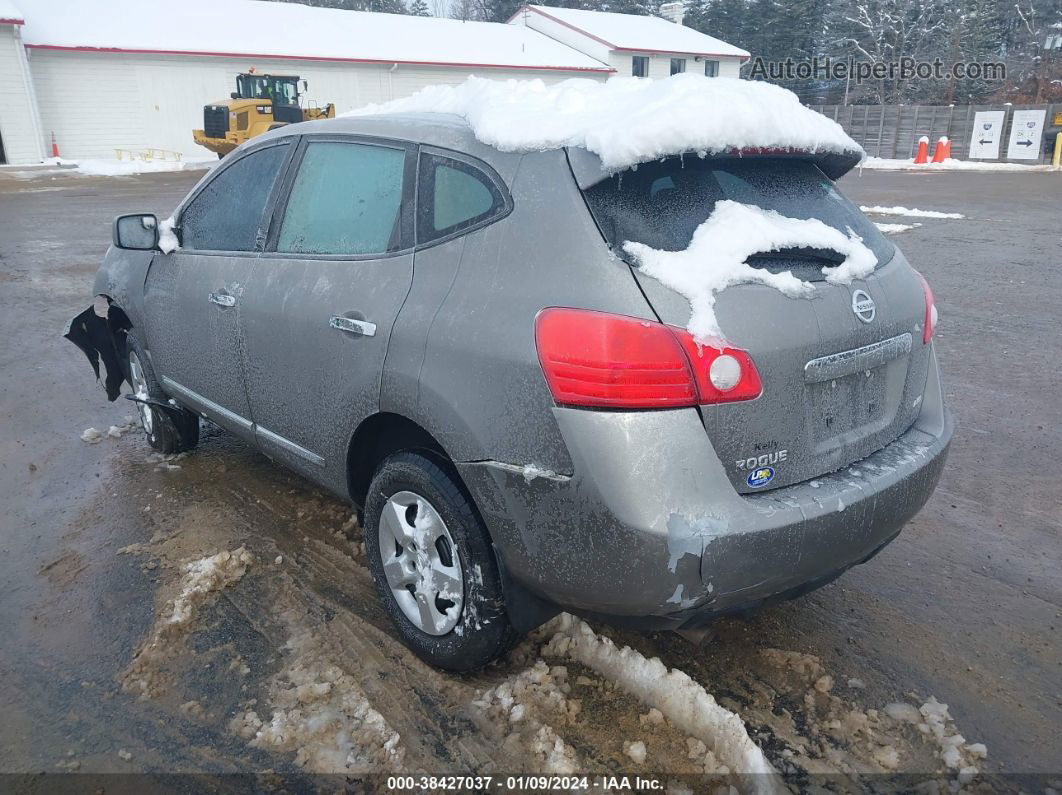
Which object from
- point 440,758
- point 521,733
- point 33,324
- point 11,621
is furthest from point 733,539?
point 33,324

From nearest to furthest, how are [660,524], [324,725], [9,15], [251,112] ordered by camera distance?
[660,524]
[324,725]
[251,112]
[9,15]

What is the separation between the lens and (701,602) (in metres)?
2.15

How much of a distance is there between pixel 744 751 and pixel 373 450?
1.59 metres

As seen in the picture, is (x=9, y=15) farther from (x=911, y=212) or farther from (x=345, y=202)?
(x=345, y=202)

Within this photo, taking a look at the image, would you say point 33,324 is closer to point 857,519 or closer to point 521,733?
point 521,733

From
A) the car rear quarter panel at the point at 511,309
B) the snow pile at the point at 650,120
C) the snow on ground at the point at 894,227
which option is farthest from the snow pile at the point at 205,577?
the snow on ground at the point at 894,227

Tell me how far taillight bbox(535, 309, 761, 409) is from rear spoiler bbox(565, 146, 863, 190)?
0.43 m

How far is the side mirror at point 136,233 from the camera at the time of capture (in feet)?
13.2

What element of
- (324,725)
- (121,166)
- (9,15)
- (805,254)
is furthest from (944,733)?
(9,15)

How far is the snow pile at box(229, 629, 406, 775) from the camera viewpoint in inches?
93.8

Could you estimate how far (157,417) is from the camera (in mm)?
4586

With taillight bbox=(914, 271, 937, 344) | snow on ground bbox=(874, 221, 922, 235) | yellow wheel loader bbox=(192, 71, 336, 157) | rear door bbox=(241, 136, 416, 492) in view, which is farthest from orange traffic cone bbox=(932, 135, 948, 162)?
rear door bbox=(241, 136, 416, 492)

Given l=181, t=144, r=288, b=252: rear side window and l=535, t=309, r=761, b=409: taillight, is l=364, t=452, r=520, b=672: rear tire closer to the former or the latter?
l=535, t=309, r=761, b=409: taillight

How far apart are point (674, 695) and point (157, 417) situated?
342cm
